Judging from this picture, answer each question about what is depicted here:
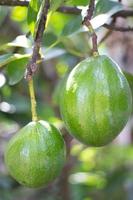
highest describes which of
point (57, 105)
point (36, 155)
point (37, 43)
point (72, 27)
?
point (37, 43)

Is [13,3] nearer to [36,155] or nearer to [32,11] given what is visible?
[32,11]

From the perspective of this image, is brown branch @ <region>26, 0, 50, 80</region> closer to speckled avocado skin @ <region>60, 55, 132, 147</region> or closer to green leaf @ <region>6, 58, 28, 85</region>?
speckled avocado skin @ <region>60, 55, 132, 147</region>

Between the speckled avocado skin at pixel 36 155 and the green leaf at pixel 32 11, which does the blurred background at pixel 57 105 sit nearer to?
the green leaf at pixel 32 11

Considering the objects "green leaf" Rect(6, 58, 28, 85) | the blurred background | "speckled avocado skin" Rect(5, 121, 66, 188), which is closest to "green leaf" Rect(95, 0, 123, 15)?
the blurred background

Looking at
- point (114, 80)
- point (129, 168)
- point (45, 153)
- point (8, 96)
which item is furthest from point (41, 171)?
point (129, 168)

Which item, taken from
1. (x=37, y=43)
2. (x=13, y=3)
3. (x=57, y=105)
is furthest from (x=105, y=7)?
(x=57, y=105)

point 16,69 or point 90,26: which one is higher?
point 90,26

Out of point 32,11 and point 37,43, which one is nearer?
point 37,43
